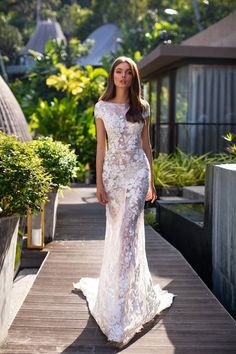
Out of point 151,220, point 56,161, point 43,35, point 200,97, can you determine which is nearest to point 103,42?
point 43,35

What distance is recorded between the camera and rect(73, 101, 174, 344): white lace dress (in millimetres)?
4344

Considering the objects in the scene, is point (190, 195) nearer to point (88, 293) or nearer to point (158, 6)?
point (88, 293)

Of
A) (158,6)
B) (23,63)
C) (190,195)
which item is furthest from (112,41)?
(190,195)

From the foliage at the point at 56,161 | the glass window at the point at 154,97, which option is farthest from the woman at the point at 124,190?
the glass window at the point at 154,97

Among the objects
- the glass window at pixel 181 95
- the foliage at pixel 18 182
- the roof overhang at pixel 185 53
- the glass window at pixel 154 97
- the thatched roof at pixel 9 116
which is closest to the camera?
the foliage at pixel 18 182

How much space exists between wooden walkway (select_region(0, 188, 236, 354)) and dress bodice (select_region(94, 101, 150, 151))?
4.57ft

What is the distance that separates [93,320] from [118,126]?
153 cm

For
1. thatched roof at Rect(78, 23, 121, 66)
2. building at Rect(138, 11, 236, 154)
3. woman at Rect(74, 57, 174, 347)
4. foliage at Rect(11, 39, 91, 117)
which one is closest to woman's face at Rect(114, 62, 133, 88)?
woman at Rect(74, 57, 174, 347)

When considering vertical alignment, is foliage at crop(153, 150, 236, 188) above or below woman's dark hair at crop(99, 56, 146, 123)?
below

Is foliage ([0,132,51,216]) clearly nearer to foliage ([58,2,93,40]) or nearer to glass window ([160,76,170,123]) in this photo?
glass window ([160,76,170,123])

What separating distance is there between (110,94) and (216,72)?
8.67 metres

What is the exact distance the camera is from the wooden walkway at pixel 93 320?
13.4 feet

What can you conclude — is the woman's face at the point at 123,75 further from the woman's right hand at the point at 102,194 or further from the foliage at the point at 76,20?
the foliage at the point at 76,20

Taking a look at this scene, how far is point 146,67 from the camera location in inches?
546
